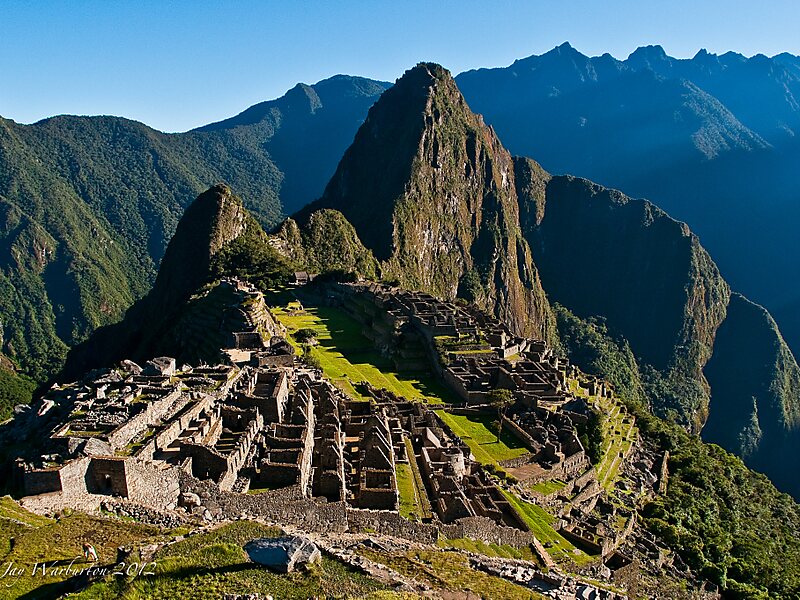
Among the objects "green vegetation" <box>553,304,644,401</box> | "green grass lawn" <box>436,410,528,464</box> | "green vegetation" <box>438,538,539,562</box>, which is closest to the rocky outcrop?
"green vegetation" <box>553,304,644,401</box>

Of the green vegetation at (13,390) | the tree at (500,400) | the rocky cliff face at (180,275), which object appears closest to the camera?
the tree at (500,400)

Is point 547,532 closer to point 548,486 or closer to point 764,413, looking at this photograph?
point 548,486

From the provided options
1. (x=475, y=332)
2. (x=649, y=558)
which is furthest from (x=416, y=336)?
(x=649, y=558)

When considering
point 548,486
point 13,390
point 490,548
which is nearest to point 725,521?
point 548,486

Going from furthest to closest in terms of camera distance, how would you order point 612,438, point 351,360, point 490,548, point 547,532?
point 351,360 → point 612,438 → point 547,532 → point 490,548

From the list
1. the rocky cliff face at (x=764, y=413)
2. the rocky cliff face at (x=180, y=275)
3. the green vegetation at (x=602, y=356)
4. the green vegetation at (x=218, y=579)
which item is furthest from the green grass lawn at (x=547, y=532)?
the rocky cliff face at (x=764, y=413)

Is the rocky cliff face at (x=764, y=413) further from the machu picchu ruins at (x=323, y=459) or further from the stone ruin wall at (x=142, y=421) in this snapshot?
the stone ruin wall at (x=142, y=421)
